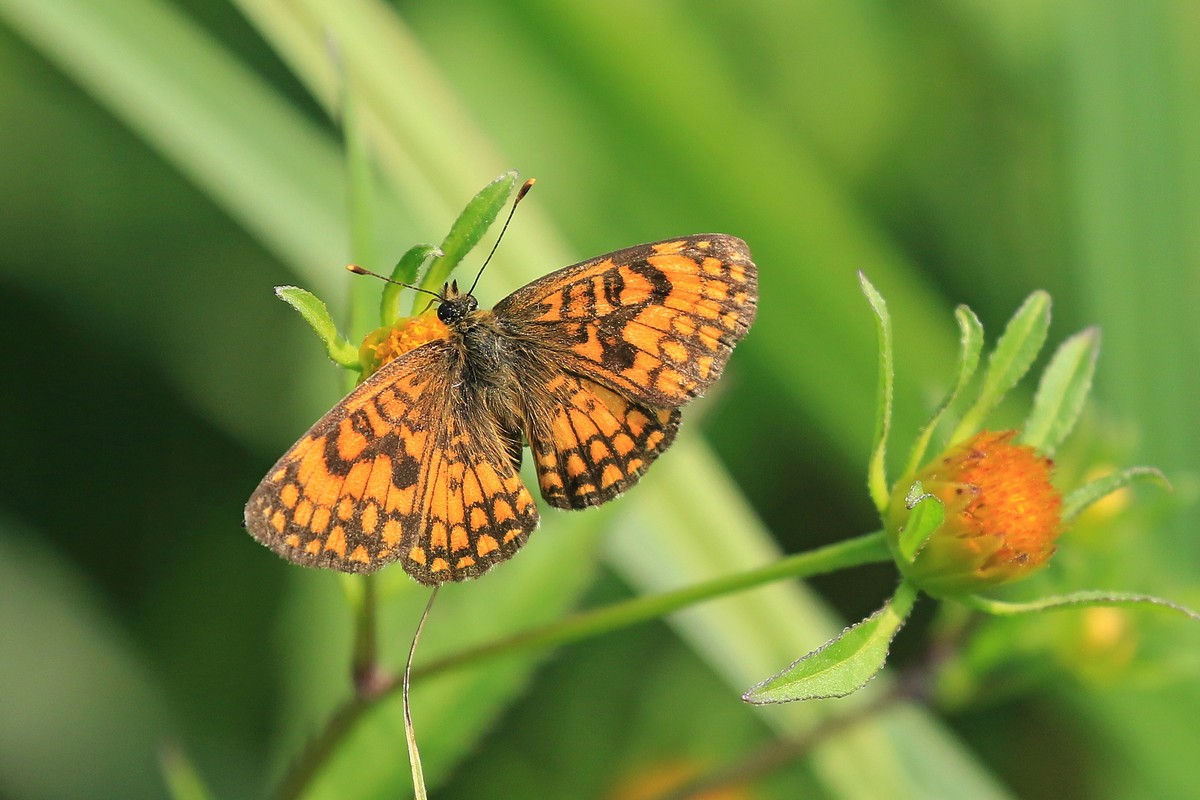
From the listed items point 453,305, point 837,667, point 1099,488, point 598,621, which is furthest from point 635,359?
point 1099,488

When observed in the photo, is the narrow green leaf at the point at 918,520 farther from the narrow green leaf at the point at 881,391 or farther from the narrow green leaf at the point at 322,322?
the narrow green leaf at the point at 322,322

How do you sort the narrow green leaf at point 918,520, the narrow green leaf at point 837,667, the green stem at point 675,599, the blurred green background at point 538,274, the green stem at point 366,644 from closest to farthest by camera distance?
the narrow green leaf at point 837,667
the narrow green leaf at point 918,520
the green stem at point 675,599
the green stem at point 366,644
the blurred green background at point 538,274

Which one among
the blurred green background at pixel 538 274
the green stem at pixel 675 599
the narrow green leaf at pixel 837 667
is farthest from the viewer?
the blurred green background at pixel 538 274

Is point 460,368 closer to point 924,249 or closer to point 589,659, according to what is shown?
point 589,659

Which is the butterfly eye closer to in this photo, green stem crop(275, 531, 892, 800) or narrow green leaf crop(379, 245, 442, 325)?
narrow green leaf crop(379, 245, 442, 325)

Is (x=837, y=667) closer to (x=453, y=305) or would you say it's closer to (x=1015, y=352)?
(x=1015, y=352)

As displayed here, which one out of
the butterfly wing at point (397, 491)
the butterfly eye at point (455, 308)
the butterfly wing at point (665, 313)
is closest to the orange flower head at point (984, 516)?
the butterfly wing at point (665, 313)

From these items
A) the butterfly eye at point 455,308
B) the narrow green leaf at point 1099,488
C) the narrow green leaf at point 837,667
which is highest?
the butterfly eye at point 455,308
